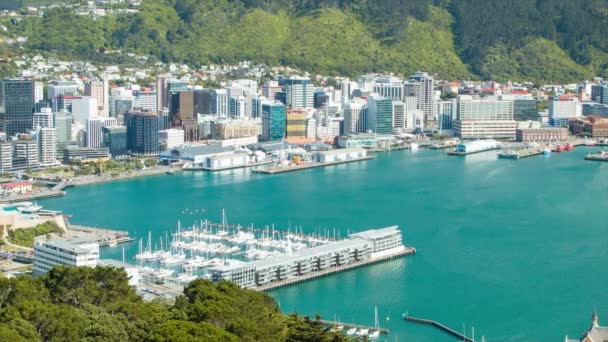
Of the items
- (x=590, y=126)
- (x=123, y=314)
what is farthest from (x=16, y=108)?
(x=123, y=314)

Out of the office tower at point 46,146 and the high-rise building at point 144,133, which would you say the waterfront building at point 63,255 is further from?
the high-rise building at point 144,133

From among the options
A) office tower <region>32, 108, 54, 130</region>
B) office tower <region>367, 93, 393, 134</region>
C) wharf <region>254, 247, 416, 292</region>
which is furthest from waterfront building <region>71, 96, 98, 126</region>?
wharf <region>254, 247, 416, 292</region>

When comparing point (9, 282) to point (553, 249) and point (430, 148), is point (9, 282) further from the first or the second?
point (430, 148)

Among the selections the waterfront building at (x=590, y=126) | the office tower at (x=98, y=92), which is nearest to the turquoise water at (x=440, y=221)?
the waterfront building at (x=590, y=126)

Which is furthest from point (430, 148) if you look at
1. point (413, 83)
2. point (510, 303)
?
point (510, 303)

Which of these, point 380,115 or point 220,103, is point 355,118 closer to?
point 380,115

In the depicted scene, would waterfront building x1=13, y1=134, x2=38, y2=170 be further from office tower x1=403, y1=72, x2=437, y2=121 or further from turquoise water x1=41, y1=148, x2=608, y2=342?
office tower x1=403, y1=72, x2=437, y2=121

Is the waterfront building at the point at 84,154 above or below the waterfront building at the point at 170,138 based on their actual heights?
below
